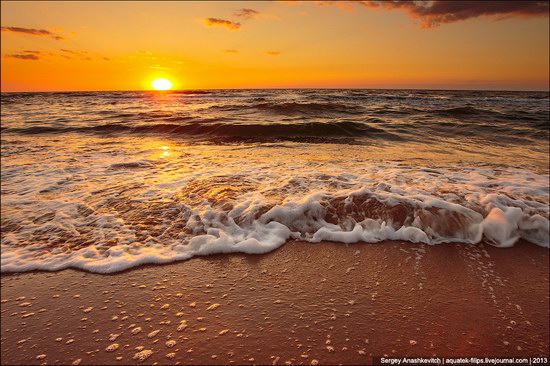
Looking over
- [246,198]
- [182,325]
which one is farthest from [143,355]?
[246,198]

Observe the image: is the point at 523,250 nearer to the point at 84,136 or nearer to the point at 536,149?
the point at 536,149

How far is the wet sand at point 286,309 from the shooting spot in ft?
6.91

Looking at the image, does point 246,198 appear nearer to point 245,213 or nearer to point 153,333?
point 245,213

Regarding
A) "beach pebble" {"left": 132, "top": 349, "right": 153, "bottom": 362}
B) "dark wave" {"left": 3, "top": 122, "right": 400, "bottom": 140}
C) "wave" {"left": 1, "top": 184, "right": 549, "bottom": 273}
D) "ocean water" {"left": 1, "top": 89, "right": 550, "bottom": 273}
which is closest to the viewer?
"beach pebble" {"left": 132, "top": 349, "right": 153, "bottom": 362}

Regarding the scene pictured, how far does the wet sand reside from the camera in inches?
83.0

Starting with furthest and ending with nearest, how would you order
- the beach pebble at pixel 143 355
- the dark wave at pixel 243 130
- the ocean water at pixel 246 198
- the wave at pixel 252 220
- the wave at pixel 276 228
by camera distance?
the dark wave at pixel 243 130, the ocean water at pixel 246 198, the wave at pixel 252 220, the wave at pixel 276 228, the beach pebble at pixel 143 355

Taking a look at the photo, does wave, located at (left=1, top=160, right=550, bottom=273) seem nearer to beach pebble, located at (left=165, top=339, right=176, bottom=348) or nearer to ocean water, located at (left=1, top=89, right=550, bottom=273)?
ocean water, located at (left=1, top=89, right=550, bottom=273)

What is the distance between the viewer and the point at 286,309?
248cm

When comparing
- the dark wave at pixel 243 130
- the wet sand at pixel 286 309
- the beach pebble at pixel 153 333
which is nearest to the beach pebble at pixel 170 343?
the wet sand at pixel 286 309

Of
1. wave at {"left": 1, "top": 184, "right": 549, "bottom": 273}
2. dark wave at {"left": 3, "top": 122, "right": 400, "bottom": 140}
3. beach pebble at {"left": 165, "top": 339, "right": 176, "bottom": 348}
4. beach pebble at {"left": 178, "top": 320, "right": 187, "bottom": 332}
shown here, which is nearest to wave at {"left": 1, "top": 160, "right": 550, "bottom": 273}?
wave at {"left": 1, "top": 184, "right": 549, "bottom": 273}

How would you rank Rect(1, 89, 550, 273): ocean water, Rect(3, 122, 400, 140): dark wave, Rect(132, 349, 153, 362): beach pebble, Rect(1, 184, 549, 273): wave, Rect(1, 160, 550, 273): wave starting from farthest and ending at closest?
Rect(3, 122, 400, 140): dark wave, Rect(1, 89, 550, 273): ocean water, Rect(1, 160, 550, 273): wave, Rect(1, 184, 549, 273): wave, Rect(132, 349, 153, 362): beach pebble

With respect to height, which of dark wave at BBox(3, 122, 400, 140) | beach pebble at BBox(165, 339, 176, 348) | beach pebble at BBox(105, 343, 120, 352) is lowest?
beach pebble at BBox(105, 343, 120, 352)

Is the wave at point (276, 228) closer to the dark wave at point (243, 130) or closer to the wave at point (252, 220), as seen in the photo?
the wave at point (252, 220)

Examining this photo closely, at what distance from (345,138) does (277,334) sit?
9.40 meters
